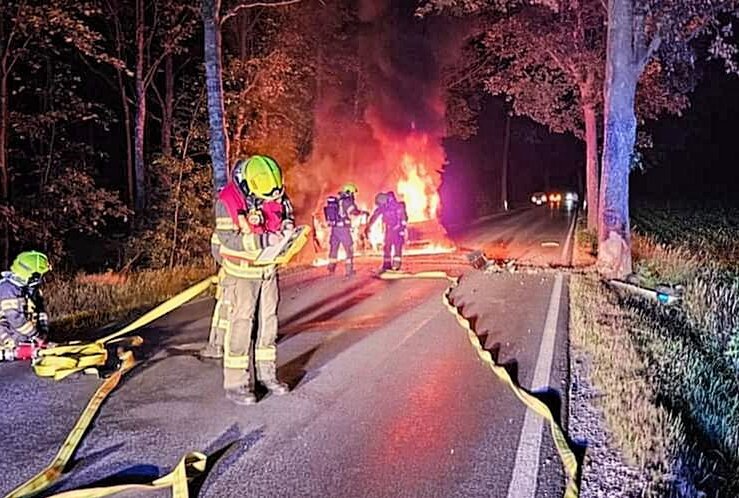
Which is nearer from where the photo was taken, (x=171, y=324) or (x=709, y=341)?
(x=709, y=341)

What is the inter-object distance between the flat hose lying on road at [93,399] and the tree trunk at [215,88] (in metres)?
4.98

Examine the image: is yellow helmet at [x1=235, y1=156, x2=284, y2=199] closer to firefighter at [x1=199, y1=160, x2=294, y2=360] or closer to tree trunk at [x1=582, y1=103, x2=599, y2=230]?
firefighter at [x1=199, y1=160, x2=294, y2=360]

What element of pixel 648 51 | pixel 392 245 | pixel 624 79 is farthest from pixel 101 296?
pixel 648 51

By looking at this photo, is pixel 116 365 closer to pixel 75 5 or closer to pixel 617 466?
pixel 617 466

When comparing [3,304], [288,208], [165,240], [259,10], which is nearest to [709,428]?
[288,208]

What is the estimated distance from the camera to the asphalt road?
389cm

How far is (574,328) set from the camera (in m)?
7.63

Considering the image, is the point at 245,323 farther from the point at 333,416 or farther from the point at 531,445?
the point at 531,445

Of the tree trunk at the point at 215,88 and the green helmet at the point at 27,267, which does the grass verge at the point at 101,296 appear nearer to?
the green helmet at the point at 27,267

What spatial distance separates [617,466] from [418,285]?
24.4ft

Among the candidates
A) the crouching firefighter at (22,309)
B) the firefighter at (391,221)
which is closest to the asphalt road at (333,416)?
the crouching firefighter at (22,309)

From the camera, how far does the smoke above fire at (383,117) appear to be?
20781 mm

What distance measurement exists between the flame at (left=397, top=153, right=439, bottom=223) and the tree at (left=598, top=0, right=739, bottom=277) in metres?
10.3

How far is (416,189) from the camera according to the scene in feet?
75.2
